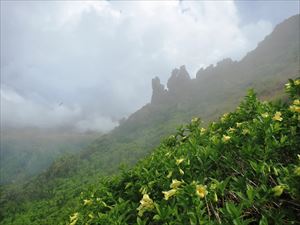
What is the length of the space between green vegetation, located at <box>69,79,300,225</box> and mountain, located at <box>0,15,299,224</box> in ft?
289

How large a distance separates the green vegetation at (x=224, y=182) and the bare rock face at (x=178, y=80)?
166341mm

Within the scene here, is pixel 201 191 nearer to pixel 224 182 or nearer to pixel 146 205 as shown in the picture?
pixel 224 182

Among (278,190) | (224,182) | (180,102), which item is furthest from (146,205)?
(180,102)

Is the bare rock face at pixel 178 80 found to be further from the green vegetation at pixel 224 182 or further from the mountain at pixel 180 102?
the green vegetation at pixel 224 182

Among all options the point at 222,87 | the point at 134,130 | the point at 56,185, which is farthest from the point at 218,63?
the point at 56,185

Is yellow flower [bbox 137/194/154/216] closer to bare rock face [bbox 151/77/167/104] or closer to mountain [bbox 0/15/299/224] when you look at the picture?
mountain [bbox 0/15/299/224]

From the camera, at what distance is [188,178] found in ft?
12.9

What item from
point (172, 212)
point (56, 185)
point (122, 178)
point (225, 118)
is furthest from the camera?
point (56, 185)

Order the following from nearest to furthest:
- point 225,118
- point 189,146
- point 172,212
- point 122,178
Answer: point 172,212 < point 189,146 < point 122,178 < point 225,118

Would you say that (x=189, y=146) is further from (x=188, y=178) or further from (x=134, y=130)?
(x=134, y=130)

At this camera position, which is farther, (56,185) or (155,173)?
(56,185)

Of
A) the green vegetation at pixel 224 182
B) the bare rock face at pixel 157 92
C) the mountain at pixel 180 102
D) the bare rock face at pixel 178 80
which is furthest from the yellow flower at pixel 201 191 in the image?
the bare rock face at pixel 157 92

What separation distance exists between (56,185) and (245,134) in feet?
318

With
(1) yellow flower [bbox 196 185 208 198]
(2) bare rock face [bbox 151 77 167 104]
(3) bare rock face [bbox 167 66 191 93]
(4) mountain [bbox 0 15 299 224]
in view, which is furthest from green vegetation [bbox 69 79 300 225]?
(2) bare rock face [bbox 151 77 167 104]
